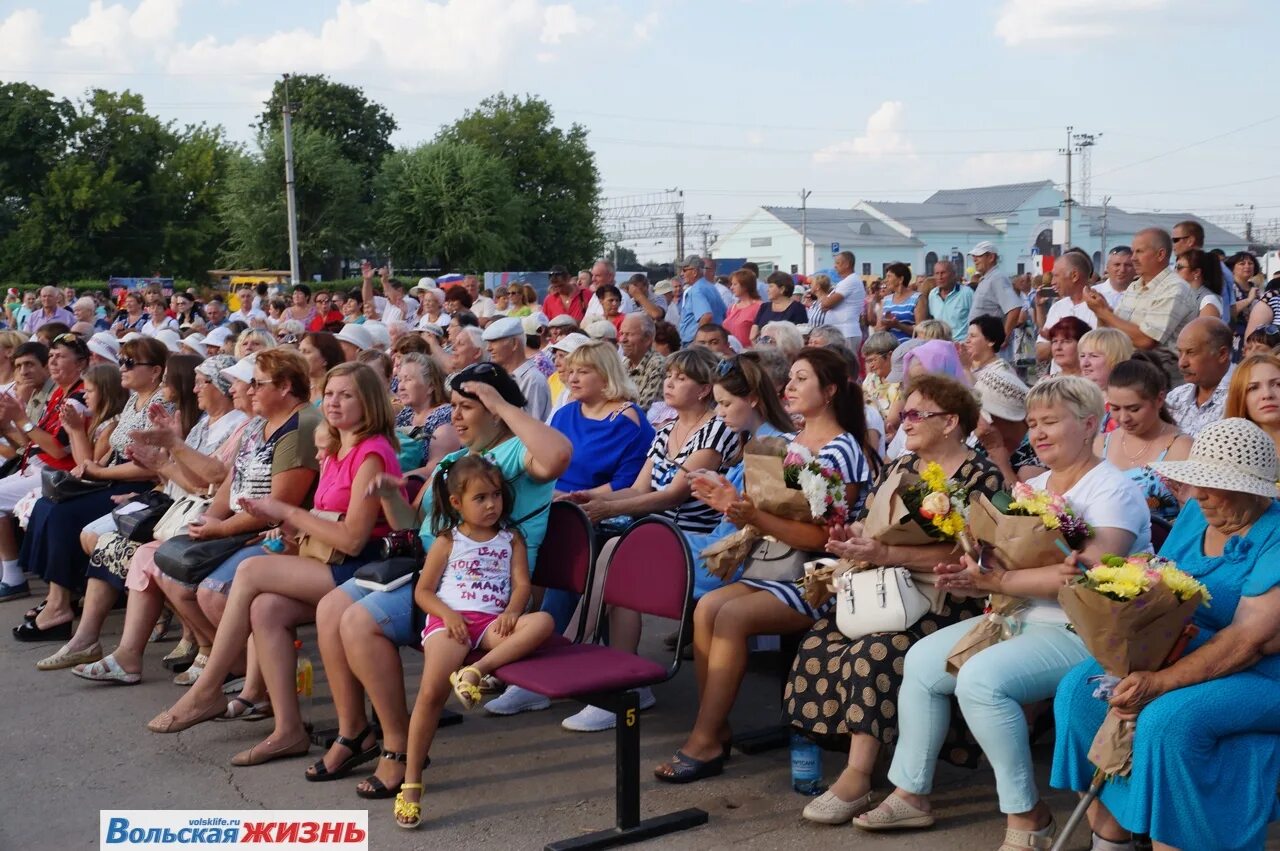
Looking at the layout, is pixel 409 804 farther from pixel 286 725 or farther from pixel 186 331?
pixel 186 331

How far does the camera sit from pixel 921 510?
4102 millimetres

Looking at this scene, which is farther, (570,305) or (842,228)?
(842,228)

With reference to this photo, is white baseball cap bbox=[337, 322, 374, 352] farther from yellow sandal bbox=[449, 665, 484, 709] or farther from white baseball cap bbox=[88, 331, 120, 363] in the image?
yellow sandal bbox=[449, 665, 484, 709]

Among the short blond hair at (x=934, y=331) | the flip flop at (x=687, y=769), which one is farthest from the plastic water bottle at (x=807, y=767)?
the short blond hair at (x=934, y=331)

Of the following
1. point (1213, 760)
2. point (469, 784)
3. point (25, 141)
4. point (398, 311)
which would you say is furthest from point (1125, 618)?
point (25, 141)

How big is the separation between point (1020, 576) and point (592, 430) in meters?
2.81

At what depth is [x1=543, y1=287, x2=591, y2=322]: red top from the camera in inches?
541

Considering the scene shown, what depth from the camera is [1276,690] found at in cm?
340

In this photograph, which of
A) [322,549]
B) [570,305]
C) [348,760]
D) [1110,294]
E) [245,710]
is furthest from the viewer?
[570,305]

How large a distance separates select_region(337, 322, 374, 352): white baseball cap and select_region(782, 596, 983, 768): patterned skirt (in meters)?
5.66

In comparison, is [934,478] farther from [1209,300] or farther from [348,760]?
[1209,300]

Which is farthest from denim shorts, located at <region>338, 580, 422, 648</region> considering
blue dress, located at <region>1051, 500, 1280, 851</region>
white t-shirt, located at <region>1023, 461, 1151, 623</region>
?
blue dress, located at <region>1051, 500, 1280, 851</region>

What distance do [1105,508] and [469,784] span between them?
2500 millimetres

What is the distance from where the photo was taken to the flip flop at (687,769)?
15.0ft
